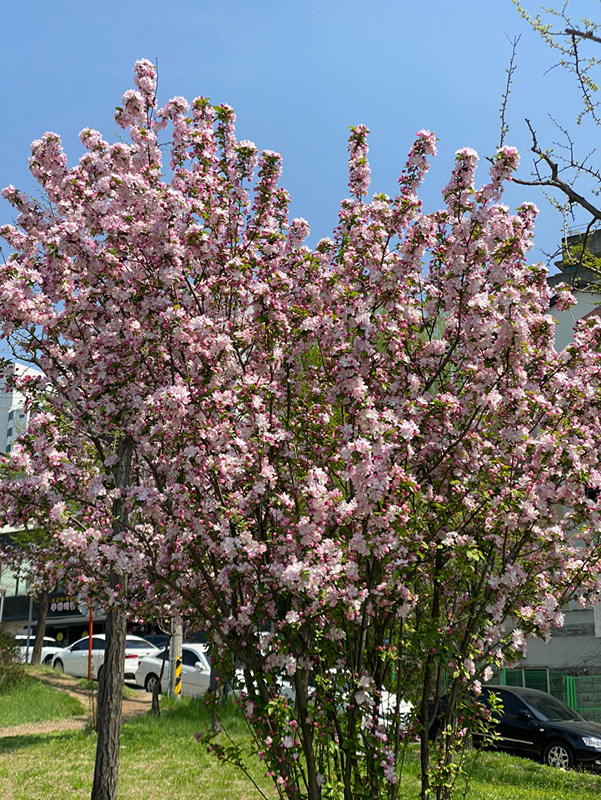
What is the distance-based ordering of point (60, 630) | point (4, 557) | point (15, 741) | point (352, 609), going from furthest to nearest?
point (60, 630) → point (4, 557) → point (15, 741) → point (352, 609)

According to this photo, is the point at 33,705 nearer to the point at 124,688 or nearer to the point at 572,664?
the point at 124,688

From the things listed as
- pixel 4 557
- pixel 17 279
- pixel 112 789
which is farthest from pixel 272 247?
pixel 4 557

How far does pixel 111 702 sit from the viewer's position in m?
8.84

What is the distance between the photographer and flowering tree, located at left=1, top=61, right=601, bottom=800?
16.7ft

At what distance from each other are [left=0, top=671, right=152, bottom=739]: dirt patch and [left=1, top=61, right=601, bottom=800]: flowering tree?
10029mm

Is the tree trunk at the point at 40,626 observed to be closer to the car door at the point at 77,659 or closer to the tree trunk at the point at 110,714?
the car door at the point at 77,659

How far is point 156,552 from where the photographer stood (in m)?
5.79

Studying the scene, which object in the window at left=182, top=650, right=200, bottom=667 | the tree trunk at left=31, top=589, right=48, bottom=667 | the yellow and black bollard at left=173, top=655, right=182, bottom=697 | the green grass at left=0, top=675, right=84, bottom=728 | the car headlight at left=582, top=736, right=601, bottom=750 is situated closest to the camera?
the car headlight at left=582, top=736, right=601, bottom=750

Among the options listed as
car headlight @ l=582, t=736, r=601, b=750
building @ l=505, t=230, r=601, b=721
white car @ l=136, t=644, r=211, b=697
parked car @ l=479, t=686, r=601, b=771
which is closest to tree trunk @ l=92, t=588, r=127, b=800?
parked car @ l=479, t=686, r=601, b=771

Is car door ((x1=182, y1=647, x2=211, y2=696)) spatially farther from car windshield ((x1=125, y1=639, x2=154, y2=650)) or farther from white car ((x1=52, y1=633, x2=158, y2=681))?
car windshield ((x1=125, y1=639, x2=154, y2=650))

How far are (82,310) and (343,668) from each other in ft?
12.2

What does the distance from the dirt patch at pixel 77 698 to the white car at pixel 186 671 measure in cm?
60

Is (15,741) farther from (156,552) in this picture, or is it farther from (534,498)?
(534,498)

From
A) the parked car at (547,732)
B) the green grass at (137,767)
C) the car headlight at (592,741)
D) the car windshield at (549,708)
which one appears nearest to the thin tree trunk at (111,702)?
the green grass at (137,767)
